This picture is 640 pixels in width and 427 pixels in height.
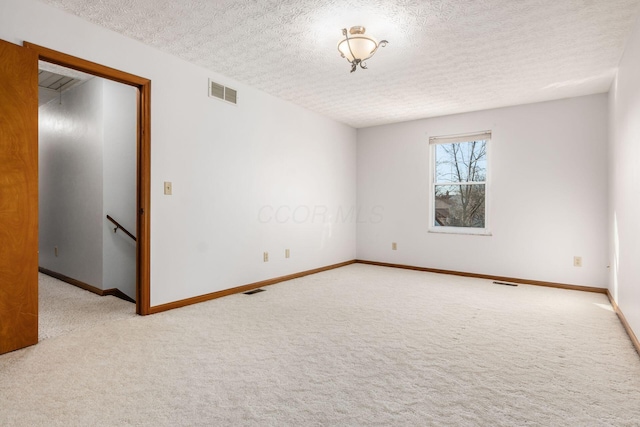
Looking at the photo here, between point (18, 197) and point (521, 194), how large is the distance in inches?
205

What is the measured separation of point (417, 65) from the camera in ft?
11.2

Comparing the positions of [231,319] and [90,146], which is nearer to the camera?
[231,319]

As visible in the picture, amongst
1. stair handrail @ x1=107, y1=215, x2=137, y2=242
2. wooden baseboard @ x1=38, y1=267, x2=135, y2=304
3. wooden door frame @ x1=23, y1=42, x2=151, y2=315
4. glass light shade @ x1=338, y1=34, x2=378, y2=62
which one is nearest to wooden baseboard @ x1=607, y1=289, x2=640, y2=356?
glass light shade @ x1=338, y1=34, x2=378, y2=62

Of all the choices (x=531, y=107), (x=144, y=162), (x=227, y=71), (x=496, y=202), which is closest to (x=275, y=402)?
(x=144, y=162)

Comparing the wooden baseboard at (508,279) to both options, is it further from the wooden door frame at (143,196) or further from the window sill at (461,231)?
the wooden door frame at (143,196)

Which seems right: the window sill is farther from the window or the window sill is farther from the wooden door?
the wooden door

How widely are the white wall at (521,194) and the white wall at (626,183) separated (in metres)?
0.43

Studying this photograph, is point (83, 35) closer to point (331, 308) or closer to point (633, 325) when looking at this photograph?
point (331, 308)

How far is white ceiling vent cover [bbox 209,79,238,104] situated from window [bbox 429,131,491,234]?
305 centimetres

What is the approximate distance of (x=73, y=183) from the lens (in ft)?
14.5

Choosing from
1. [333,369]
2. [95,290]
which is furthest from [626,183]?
[95,290]

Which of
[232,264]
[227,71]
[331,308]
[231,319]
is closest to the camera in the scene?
[231,319]

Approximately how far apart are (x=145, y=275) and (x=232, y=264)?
102 cm

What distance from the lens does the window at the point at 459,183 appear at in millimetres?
5102
